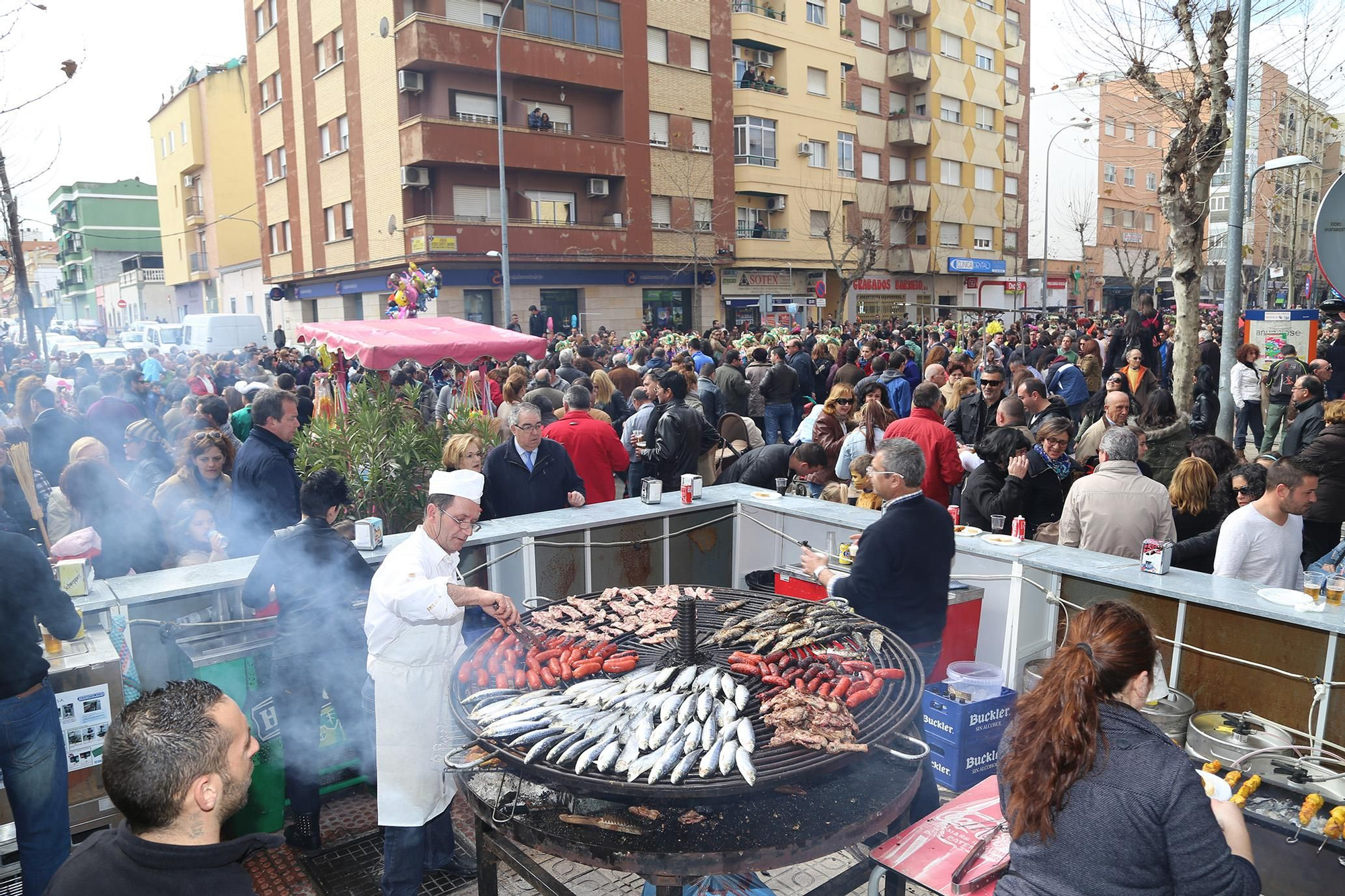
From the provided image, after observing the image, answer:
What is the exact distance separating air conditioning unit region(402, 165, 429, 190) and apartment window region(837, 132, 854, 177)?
762 inches

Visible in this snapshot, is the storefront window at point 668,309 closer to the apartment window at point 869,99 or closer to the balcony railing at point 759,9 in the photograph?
the balcony railing at point 759,9

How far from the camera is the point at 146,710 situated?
7.72 ft

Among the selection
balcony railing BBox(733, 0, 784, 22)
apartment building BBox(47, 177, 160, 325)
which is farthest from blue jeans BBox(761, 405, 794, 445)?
apartment building BBox(47, 177, 160, 325)

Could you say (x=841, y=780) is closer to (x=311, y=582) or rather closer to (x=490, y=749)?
(x=490, y=749)

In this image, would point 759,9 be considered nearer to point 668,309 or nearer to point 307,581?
point 668,309

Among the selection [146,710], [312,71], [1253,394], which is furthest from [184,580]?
[312,71]

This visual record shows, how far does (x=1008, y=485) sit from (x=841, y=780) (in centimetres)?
376

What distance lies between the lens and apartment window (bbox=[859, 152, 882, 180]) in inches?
1620

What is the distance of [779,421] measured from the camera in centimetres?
1330

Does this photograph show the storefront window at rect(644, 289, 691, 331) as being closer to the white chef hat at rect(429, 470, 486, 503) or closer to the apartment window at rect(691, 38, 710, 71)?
the apartment window at rect(691, 38, 710, 71)

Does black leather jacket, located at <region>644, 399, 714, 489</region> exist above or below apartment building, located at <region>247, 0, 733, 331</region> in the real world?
below

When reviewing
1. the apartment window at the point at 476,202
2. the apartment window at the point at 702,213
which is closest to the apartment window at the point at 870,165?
the apartment window at the point at 702,213

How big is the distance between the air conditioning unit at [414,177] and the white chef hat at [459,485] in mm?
25978

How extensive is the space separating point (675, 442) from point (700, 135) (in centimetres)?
2772
